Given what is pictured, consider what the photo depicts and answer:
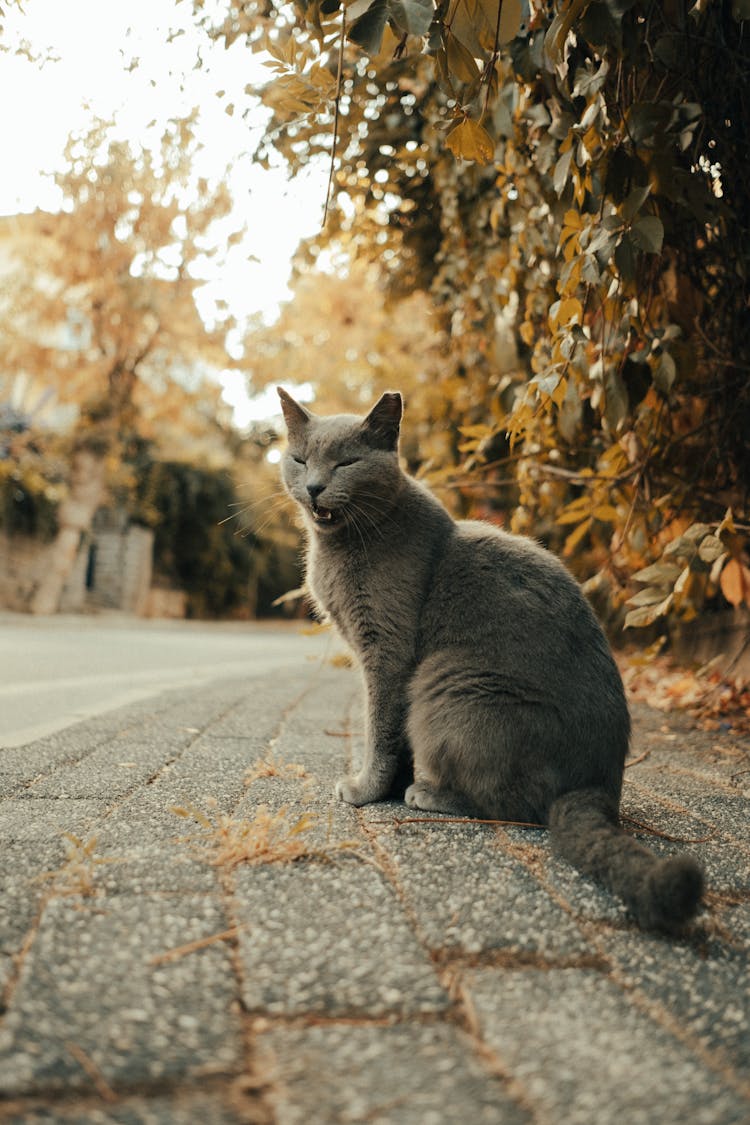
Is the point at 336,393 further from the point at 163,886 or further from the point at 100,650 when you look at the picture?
the point at 163,886

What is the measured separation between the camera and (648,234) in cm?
193

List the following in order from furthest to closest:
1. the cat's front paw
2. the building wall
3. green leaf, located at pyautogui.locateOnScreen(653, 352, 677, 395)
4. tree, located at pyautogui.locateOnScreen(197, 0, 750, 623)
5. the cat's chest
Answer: the building wall, green leaf, located at pyautogui.locateOnScreen(653, 352, 677, 395), the cat's chest, the cat's front paw, tree, located at pyautogui.locateOnScreen(197, 0, 750, 623)

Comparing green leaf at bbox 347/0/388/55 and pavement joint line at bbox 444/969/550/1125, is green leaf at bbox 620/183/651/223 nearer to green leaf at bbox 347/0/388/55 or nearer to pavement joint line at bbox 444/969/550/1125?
green leaf at bbox 347/0/388/55

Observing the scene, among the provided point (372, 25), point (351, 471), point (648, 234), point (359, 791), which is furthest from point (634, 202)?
point (359, 791)

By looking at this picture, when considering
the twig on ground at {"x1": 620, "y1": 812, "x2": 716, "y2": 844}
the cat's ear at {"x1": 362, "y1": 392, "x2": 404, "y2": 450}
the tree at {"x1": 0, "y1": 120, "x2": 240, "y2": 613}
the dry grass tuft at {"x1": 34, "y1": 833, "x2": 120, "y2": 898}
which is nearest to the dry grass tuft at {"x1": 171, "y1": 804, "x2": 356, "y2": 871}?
the dry grass tuft at {"x1": 34, "y1": 833, "x2": 120, "y2": 898}

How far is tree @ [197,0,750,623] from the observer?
189cm

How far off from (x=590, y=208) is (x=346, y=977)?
192cm

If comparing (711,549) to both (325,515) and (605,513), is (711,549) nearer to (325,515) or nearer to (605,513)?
(605,513)

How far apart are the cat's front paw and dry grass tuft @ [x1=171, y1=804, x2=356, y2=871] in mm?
355

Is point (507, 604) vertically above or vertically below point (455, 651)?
above

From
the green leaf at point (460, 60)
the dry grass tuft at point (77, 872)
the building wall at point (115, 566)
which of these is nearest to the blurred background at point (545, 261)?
the green leaf at point (460, 60)

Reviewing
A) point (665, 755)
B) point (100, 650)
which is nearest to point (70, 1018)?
point (665, 755)

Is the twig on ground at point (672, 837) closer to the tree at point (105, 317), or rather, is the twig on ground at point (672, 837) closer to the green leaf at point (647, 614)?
the green leaf at point (647, 614)

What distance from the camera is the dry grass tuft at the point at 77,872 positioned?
129 centimetres
